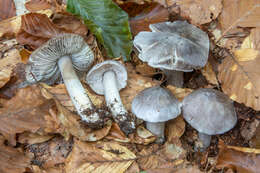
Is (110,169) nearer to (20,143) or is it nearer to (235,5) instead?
(20,143)

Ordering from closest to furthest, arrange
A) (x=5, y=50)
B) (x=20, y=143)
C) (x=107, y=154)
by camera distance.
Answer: (x=107, y=154), (x=20, y=143), (x=5, y=50)

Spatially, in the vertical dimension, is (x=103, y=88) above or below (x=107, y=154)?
above

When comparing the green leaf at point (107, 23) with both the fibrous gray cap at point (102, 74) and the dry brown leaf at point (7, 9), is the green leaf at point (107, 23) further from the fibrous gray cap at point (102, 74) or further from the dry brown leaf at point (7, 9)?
the dry brown leaf at point (7, 9)

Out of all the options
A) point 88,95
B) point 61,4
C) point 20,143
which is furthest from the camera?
point 61,4

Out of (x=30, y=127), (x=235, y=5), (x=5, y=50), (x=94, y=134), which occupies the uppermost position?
(x=235, y=5)

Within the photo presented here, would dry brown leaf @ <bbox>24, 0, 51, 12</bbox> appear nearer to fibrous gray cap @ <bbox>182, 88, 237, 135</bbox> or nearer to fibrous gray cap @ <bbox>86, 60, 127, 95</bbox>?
fibrous gray cap @ <bbox>86, 60, 127, 95</bbox>

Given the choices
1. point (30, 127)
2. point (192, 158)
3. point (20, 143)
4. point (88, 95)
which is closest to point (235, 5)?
point (192, 158)

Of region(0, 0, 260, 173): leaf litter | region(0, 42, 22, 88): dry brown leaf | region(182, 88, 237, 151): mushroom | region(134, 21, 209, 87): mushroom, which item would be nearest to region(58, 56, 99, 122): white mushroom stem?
region(0, 0, 260, 173): leaf litter

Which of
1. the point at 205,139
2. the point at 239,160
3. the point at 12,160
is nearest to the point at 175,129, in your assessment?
the point at 205,139
